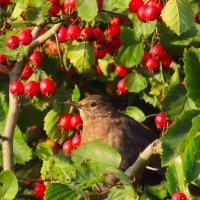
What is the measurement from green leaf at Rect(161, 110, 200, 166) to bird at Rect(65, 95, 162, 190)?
145 cm

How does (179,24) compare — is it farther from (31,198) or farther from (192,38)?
(31,198)

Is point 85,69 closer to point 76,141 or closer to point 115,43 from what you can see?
point 115,43

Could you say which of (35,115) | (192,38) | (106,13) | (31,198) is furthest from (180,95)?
(31,198)

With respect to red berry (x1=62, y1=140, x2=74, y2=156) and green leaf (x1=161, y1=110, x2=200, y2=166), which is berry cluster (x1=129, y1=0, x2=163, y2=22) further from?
red berry (x1=62, y1=140, x2=74, y2=156)

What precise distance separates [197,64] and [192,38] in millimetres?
909

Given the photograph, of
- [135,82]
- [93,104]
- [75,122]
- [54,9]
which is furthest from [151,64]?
[93,104]

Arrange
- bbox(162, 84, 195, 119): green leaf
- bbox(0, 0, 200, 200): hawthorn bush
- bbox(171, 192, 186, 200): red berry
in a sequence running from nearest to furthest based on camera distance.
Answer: bbox(171, 192, 186, 200): red berry → bbox(0, 0, 200, 200): hawthorn bush → bbox(162, 84, 195, 119): green leaf

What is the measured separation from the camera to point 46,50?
4.86 meters

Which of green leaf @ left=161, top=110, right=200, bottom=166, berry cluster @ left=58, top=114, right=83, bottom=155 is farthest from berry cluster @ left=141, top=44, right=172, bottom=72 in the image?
green leaf @ left=161, top=110, right=200, bottom=166

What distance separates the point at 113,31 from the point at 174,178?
143 cm

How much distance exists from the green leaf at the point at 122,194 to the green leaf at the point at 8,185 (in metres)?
0.50

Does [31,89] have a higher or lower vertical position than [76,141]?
higher

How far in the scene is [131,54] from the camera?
13.9ft

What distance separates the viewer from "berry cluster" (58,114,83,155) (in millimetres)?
4312
